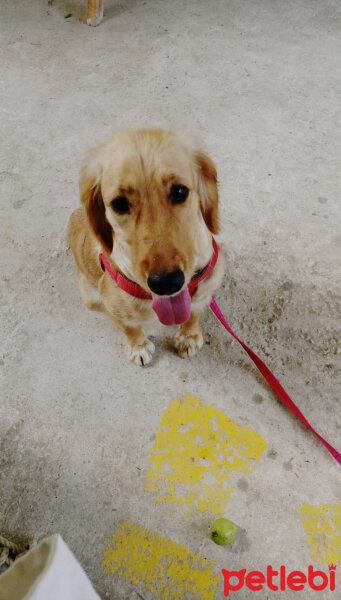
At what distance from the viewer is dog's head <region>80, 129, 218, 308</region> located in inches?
49.0

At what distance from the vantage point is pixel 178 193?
51.5 inches

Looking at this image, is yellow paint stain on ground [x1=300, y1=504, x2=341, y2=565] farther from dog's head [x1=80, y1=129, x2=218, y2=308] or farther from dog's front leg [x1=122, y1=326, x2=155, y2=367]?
dog's head [x1=80, y1=129, x2=218, y2=308]

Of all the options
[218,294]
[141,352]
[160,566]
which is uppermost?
[218,294]

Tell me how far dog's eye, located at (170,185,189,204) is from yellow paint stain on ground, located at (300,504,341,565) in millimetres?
1273

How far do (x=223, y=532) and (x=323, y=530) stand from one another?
39cm

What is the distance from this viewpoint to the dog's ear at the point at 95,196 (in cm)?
144

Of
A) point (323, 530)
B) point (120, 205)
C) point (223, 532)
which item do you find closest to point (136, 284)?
point (120, 205)

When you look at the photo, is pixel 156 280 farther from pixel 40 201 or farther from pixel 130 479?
pixel 40 201

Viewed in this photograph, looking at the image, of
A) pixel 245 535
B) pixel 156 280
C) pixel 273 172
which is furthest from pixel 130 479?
pixel 273 172

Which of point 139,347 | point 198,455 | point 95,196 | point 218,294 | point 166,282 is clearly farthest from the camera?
point 218,294

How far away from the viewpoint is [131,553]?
1.54 m

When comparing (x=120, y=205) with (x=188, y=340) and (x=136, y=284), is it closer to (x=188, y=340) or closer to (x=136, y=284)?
(x=136, y=284)

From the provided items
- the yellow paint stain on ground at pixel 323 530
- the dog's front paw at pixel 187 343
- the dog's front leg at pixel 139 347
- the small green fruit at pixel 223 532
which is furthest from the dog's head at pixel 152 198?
the yellow paint stain on ground at pixel 323 530

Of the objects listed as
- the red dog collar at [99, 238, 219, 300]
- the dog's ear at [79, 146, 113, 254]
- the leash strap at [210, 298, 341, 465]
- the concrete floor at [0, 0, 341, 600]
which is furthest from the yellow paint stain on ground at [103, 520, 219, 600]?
the dog's ear at [79, 146, 113, 254]
